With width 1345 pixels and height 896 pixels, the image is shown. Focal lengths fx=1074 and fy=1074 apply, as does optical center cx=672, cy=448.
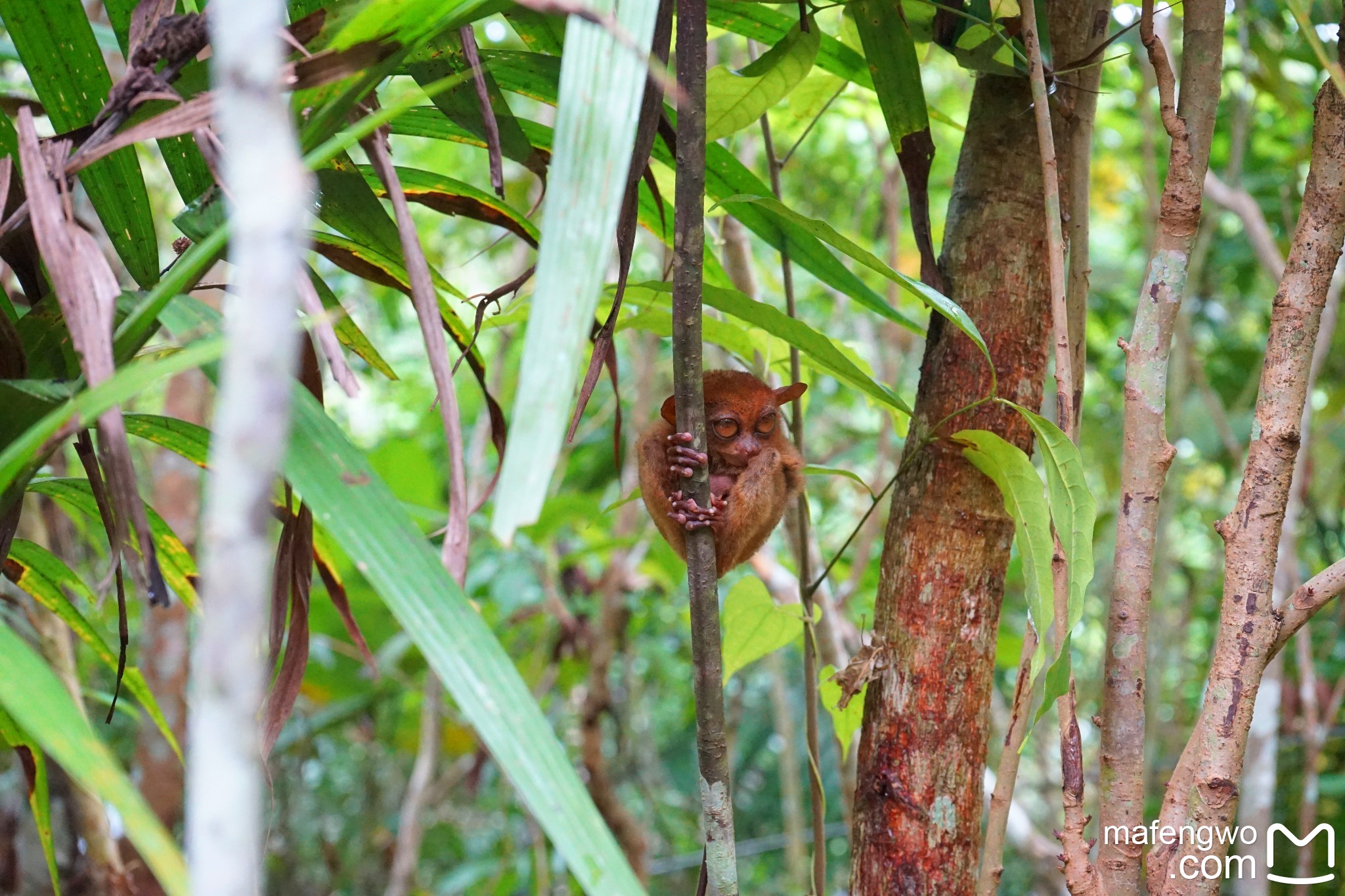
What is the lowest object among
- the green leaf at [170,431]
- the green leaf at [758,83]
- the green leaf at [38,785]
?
the green leaf at [38,785]

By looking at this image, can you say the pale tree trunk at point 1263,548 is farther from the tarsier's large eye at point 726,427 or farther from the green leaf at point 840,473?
the tarsier's large eye at point 726,427

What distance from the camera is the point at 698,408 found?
46.9 inches

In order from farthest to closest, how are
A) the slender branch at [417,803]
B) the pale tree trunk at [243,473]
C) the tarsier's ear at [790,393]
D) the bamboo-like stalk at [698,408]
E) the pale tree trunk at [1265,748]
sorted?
the slender branch at [417,803], the pale tree trunk at [1265,748], the tarsier's ear at [790,393], the bamboo-like stalk at [698,408], the pale tree trunk at [243,473]

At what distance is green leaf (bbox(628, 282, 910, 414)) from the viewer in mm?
1378

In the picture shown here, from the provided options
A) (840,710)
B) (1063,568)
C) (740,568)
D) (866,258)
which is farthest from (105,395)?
(740,568)

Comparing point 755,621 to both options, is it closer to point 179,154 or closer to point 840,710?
point 840,710

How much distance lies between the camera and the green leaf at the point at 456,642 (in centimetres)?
66

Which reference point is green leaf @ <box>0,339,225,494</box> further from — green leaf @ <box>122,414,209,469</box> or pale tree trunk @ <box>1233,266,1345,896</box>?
pale tree trunk @ <box>1233,266,1345,896</box>

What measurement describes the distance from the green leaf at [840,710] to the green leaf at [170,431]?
0.93m

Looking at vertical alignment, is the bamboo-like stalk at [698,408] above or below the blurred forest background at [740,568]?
below

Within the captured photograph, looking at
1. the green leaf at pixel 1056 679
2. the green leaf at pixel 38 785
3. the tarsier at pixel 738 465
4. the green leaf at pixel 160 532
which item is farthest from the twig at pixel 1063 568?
the green leaf at pixel 38 785

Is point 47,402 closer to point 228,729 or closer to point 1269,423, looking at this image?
point 228,729

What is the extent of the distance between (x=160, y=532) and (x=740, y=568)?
298cm

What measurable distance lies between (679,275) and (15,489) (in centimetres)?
67
